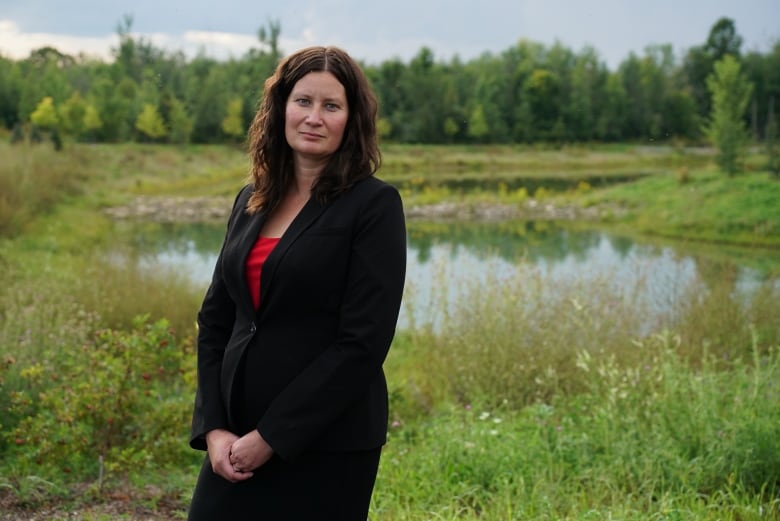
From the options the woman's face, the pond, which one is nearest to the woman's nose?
the woman's face

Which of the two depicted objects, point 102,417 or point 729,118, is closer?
point 102,417

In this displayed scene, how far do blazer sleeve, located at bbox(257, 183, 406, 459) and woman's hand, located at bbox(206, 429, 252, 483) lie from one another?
11 cm

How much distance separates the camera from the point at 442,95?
995 inches

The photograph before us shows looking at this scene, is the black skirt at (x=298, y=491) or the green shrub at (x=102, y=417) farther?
the green shrub at (x=102, y=417)

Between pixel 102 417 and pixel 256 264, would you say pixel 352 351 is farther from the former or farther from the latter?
pixel 102 417

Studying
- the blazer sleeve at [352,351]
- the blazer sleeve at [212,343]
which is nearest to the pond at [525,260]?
the blazer sleeve at [212,343]

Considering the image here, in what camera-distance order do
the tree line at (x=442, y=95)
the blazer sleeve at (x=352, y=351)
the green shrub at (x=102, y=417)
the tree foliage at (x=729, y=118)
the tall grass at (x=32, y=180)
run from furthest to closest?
the tree foliage at (x=729, y=118) < the tree line at (x=442, y=95) < the tall grass at (x=32, y=180) < the green shrub at (x=102, y=417) < the blazer sleeve at (x=352, y=351)

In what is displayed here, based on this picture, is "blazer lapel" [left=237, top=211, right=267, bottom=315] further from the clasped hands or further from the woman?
the clasped hands

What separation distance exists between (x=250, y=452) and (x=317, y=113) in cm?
75

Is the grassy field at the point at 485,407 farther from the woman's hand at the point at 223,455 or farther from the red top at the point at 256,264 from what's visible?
the red top at the point at 256,264

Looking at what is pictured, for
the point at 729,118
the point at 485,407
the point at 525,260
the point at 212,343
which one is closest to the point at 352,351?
the point at 212,343

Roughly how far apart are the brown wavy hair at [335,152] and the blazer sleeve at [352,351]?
0.14 metres

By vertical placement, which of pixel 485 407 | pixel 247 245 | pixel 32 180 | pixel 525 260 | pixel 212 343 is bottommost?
pixel 485 407

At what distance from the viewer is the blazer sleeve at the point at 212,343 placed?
6.86 ft
